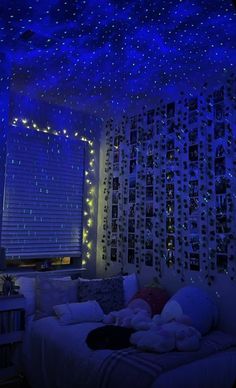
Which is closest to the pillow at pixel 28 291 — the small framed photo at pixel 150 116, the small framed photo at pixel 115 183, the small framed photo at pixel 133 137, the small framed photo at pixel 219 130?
the small framed photo at pixel 115 183

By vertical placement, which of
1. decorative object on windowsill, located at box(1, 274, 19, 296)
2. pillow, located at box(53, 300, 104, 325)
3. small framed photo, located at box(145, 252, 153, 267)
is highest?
small framed photo, located at box(145, 252, 153, 267)

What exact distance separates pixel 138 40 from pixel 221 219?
1792 millimetres

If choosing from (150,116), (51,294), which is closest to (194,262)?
(51,294)

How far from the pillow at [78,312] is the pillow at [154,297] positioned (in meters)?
0.44

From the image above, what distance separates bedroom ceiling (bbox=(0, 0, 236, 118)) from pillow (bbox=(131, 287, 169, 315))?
7.21 ft

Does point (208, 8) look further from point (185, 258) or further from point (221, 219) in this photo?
point (185, 258)

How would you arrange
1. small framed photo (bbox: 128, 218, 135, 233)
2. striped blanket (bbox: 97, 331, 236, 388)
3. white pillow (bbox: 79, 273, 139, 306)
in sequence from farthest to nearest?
small framed photo (bbox: 128, 218, 135, 233), white pillow (bbox: 79, 273, 139, 306), striped blanket (bbox: 97, 331, 236, 388)

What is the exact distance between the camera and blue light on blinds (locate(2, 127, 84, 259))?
163 inches

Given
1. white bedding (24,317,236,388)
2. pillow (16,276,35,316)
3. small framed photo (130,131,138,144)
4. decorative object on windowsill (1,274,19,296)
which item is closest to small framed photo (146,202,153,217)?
small framed photo (130,131,138,144)

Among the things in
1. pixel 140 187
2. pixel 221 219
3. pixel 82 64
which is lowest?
pixel 221 219

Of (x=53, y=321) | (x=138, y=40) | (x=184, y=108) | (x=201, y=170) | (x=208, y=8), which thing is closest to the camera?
(x=208, y=8)

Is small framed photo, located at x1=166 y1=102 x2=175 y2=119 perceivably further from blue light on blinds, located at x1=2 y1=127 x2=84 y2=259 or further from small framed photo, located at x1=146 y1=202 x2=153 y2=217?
blue light on blinds, located at x1=2 y1=127 x2=84 y2=259

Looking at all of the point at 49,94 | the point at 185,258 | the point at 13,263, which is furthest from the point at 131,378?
the point at 49,94

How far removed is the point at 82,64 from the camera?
3.40 metres
